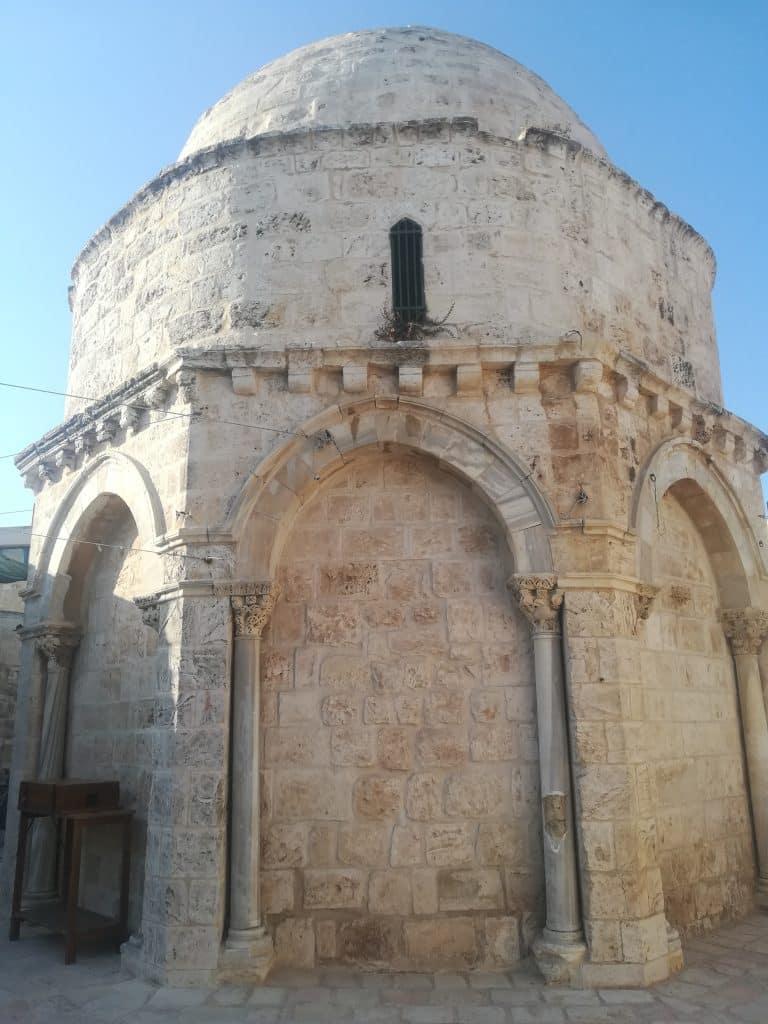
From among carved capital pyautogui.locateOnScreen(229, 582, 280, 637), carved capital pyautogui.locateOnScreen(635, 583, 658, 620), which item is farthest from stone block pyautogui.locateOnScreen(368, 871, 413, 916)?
carved capital pyautogui.locateOnScreen(635, 583, 658, 620)

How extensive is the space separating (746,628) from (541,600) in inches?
122

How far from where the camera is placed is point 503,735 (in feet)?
20.0

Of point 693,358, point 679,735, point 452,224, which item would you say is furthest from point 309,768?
point 693,358

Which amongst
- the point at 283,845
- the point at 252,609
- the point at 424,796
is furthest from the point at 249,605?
the point at 424,796

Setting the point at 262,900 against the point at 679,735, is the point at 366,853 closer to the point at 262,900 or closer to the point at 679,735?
the point at 262,900

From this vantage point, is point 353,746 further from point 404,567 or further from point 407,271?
point 407,271

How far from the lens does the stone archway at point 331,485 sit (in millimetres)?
5637

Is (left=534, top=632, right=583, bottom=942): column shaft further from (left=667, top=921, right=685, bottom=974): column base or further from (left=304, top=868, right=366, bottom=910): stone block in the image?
(left=304, top=868, right=366, bottom=910): stone block

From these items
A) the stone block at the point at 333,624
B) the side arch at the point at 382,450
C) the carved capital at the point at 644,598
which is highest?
the side arch at the point at 382,450

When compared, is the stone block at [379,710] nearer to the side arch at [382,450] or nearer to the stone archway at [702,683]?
the side arch at [382,450]

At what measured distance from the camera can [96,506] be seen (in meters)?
7.80

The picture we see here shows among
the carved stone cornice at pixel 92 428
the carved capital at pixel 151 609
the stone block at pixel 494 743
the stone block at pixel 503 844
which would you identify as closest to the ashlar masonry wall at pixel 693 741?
the stone block at pixel 494 743

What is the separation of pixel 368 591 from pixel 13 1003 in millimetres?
3596

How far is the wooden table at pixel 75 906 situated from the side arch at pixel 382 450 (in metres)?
2.26
